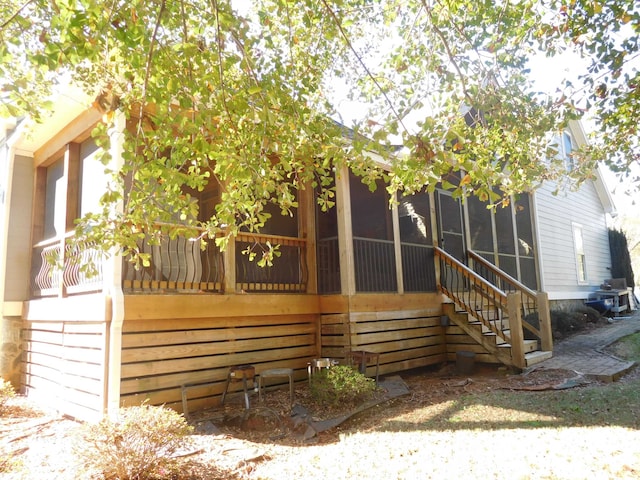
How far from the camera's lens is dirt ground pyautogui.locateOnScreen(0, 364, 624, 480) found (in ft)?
13.8

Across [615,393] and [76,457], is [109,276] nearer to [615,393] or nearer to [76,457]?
[76,457]

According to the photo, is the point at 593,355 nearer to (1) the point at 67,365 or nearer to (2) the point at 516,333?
(2) the point at 516,333

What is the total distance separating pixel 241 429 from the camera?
549 cm

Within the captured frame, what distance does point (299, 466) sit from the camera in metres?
4.18

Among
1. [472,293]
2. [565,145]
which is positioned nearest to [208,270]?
[472,293]

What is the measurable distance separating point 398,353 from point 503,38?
5031 mm

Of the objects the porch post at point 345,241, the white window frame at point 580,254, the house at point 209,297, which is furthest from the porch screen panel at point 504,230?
the porch post at point 345,241

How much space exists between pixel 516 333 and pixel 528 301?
3881 millimetres

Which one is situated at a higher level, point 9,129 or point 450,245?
point 9,129

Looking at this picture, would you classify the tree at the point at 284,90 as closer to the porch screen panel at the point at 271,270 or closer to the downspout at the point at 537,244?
the porch screen panel at the point at 271,270

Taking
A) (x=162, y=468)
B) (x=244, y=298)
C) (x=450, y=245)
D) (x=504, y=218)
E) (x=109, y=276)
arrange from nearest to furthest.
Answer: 1. (x=162, y=468)
2. (x=109, y=276)
3. (x=244, y=298)
4. (x=450, y=245)
5. (x=504, y=218)

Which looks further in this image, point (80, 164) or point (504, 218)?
point (504, 218)

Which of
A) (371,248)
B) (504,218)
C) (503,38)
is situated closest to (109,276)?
(371,248)

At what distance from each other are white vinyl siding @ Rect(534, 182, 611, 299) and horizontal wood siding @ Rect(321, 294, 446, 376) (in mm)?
5421
